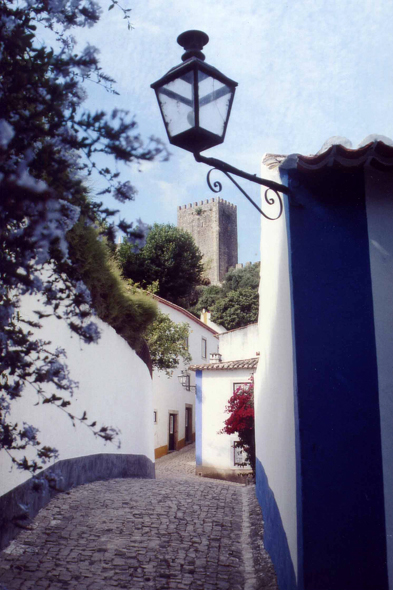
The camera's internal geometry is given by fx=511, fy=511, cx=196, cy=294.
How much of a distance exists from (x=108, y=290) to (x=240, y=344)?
45.6 feet

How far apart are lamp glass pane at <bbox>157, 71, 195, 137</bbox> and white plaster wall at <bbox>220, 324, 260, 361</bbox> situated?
18413mm

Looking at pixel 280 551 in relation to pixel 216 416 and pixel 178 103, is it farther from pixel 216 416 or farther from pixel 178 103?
pixel 216 416

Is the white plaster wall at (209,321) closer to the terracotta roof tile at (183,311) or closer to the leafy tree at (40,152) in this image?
the terracotta roof tile at (183,311)

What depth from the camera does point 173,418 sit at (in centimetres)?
2344

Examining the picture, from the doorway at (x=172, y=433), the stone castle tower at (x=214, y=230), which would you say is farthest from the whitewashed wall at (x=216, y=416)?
the stone castle tower at (x=214, y=230)

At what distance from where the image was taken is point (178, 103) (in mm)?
3137

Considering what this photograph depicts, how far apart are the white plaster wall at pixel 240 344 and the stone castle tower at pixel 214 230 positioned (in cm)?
2981

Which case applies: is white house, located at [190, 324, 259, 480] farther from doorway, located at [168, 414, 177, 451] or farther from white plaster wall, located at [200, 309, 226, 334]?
white plaster wall, located at [200, 309, 226, 334]

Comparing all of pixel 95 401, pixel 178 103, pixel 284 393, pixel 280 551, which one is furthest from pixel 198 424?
pixel 178 103

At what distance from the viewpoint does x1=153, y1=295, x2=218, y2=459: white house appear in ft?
70.7

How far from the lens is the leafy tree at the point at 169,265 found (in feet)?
102

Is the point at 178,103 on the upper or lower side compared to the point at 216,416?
upper

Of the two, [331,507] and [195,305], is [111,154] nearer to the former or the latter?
A: [331,507]

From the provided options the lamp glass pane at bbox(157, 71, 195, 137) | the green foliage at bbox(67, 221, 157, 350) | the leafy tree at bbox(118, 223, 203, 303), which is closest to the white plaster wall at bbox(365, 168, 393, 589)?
the lamp glass pane at bbox(157, 71, 195, 137)
